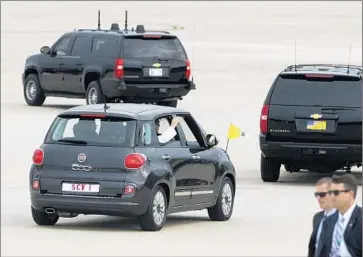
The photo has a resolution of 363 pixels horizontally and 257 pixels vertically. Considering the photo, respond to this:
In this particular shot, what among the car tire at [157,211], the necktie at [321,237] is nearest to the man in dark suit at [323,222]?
the necktie at [321,237]

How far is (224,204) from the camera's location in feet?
A: 62.5

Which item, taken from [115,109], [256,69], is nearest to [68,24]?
[256,69]

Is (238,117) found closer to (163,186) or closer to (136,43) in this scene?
(136,43)

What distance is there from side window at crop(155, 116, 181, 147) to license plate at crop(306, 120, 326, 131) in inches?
184

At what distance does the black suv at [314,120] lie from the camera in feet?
74.1

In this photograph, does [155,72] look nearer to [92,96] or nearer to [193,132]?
[92,96]

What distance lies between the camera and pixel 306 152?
74.2 ft

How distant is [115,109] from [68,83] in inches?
647

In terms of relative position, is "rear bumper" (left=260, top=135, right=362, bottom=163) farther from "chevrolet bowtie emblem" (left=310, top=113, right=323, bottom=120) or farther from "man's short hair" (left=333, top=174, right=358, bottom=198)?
"man's short hair" (left=333, top=174, right=358, bottom=198)

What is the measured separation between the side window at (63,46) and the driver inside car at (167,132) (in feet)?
53.7

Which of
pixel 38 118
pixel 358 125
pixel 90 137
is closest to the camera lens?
pixel 90 137

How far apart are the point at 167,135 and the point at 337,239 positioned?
780 centimetres

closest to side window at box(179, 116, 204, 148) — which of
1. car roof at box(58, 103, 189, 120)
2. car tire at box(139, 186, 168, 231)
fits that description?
car roof at box(58, 103, 189, 120)

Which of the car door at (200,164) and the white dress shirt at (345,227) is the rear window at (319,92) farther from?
the white dress shirt at (345,227)
